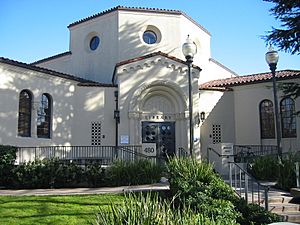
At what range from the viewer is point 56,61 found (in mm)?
28297

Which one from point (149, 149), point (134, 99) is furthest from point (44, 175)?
point (134, 99)

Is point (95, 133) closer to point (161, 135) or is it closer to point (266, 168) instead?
point (161, 135)

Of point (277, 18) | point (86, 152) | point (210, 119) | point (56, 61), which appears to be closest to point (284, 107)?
point (210, 119)

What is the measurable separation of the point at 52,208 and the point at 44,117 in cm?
1124

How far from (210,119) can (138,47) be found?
24.0ft

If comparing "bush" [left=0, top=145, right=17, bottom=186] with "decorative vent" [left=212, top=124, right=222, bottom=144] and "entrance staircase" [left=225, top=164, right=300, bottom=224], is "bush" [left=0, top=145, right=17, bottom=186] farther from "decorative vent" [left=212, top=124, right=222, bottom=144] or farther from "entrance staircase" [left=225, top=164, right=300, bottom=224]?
"decorative vent" [left=212, top=124, right=222, bottom=144]

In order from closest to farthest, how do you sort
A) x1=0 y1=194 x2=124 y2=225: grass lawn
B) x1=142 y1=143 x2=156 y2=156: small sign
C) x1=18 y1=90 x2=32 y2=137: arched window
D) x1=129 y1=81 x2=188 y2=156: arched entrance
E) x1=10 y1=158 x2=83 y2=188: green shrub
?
x1=0 y1=194 x2=124 y2=225: grass lawn
x1=10 y1=158 x2=83 y2=188: green shrub
x1=18 y1=90 x2=32 y2=137: arched window
x1=142 y1=143 x2=156 y2=156: small sign
x1=129 y1=81 x2=188 y2=156: arched entrance

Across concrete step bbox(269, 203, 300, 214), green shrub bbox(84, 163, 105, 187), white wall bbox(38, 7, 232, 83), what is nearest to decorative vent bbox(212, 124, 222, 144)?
white wall bbox(38, 7, 232, 83)

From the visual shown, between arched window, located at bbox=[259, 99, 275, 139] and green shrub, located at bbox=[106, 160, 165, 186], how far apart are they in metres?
10.1

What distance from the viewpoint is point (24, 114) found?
61.1 ft

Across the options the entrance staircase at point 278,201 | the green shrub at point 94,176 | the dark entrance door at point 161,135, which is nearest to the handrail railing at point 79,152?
the dark entrance door at point 161,135

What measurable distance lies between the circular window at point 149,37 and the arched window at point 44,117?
877cm

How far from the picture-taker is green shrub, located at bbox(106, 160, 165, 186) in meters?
14.0

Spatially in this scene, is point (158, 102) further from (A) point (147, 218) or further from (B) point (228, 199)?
(A) point (147, 218)
